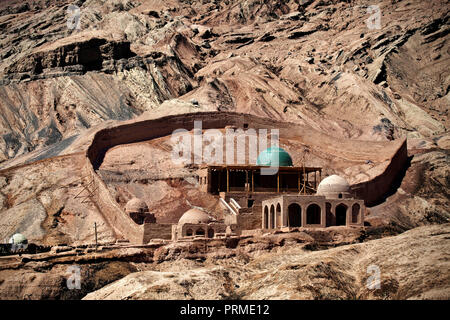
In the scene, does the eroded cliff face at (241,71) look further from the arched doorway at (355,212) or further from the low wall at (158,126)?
the arched doorway at (355,212)

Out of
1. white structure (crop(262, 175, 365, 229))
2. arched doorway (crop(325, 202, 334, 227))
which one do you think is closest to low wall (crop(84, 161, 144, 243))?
white structure (crop(262, 175, 365, 229))

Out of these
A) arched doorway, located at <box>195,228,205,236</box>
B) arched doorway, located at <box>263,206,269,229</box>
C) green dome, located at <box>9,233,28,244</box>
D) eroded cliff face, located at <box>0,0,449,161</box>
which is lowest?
green dome, located at <box>9,233,28,244</box>

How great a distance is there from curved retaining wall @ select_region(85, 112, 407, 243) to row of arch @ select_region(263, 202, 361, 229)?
19.7 ft

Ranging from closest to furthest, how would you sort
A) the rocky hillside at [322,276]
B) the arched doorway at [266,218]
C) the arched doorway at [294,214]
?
the rocky hillside at [322,276], the arched doorway at [294,214], the arched doorway at [266,218]

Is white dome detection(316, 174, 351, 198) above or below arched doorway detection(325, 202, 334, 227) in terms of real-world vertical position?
above

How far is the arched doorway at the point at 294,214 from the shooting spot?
1520 inches

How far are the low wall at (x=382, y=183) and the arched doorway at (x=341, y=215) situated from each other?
487 centimetres

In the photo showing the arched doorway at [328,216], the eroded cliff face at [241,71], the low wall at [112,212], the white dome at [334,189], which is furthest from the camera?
the eroded cliff face at [241,71]

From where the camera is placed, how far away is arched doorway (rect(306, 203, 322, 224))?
3862cm

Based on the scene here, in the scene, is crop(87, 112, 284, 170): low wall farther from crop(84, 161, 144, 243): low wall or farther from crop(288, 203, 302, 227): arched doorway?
crop(288, 203, 302, 227): arched doorway

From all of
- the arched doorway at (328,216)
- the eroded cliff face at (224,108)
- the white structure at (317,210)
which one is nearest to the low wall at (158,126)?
the eroded cliff face at (224,108)

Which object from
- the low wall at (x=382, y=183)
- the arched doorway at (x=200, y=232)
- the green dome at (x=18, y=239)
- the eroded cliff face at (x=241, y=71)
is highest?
the eroded cliff face at (x=241, y=71)

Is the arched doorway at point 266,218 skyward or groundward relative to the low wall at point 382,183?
groundward

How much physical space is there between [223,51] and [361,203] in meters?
58.2
